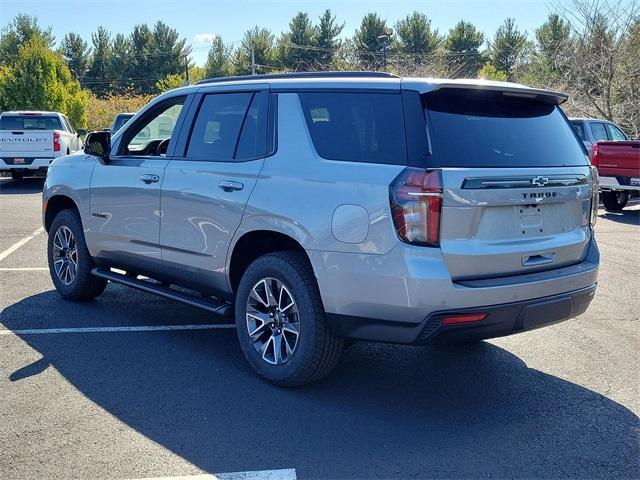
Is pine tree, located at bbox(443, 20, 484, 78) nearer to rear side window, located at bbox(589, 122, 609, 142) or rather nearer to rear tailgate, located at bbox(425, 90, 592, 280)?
rear side window, located at bbox(589, 122, 609, 142)

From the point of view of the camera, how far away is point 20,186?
18.8 m

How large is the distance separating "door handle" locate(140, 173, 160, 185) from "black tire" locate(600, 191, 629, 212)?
11.9 m

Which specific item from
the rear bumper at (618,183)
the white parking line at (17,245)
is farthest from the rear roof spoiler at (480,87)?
the rear bumper at (618,183)

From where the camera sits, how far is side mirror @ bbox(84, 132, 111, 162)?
6.07m

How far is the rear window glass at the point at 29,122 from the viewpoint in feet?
60.5

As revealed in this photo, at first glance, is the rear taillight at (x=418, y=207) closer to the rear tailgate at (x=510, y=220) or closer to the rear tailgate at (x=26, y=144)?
the rear tailgate at (x=510, y=220)

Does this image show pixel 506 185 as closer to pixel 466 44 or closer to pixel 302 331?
pixel 302 331

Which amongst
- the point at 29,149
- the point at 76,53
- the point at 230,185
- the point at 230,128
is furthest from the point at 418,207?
the point at 76,53

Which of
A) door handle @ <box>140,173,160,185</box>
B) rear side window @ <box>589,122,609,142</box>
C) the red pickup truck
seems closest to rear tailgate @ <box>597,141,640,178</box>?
the red pickup truck

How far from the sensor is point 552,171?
4277mm

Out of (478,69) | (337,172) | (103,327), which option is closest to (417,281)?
(337,172)

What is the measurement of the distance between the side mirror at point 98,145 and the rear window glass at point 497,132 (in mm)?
3236

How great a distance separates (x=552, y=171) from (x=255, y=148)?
1953 mm

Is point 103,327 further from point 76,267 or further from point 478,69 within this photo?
point 478,69
